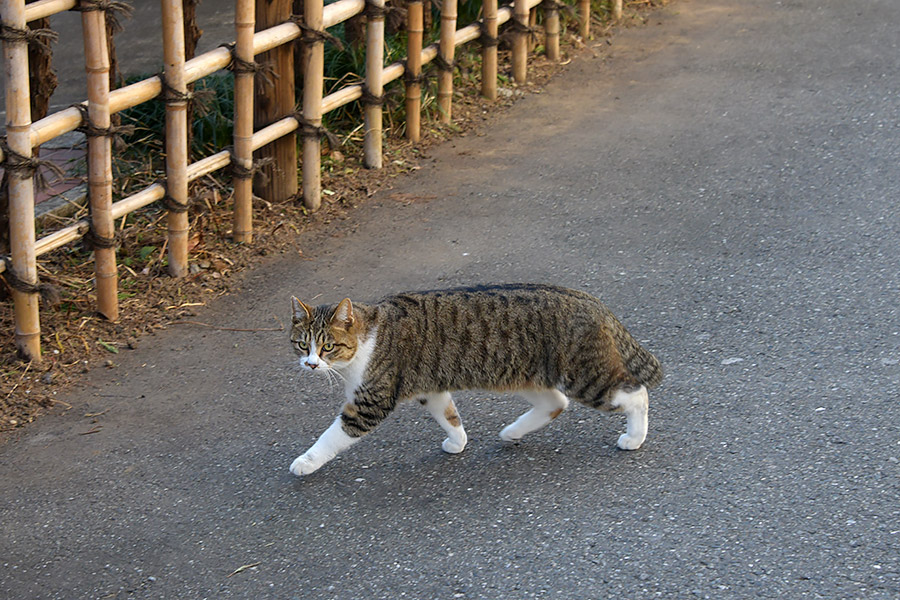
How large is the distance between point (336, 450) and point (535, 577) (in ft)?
3.22

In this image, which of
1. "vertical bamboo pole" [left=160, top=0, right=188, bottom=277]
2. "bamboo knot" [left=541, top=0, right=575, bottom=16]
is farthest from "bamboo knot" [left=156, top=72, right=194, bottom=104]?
"bamboo knot" [left=541, top=0, right=575, bottom=16]

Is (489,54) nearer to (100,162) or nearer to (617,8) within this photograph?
(617,8)

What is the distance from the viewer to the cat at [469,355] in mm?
3809

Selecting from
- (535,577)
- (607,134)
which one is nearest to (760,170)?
(607,134)

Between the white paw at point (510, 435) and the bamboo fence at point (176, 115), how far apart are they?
87.4 inches

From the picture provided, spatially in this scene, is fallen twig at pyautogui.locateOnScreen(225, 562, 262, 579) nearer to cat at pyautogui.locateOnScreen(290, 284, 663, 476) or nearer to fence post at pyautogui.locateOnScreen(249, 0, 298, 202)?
cat at pyautogui.locateOnScreen(290, 284, 663, 476)

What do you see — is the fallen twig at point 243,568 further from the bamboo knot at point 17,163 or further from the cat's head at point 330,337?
the bamboo knot at point 17,163

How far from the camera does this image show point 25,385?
459 centimetres

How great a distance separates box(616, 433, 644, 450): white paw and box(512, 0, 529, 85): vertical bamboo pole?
4.62 metres

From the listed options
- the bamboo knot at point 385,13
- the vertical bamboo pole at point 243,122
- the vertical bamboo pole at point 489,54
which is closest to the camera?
the vertical bamboo pole at point 243,122

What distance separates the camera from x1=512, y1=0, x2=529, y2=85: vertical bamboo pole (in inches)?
306

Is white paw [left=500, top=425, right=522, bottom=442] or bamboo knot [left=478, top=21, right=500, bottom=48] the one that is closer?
white paw [left=500, top=425, right=522, bottom=442]

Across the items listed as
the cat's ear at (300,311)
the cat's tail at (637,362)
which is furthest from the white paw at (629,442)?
the cat's ear at (300,311)

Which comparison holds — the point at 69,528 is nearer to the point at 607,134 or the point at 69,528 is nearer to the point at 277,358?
the point at 277,358
